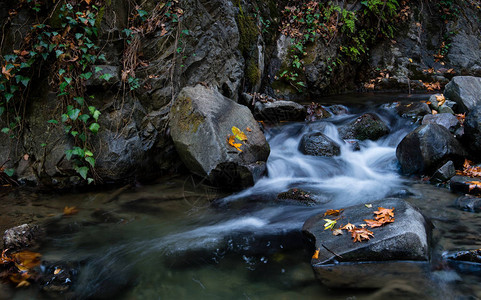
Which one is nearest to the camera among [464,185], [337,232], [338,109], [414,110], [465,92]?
[337,232]

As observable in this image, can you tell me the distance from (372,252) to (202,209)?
2.43m

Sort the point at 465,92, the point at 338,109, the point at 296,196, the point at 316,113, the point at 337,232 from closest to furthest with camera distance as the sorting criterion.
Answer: the point at 337,232 → the point at 296,196 → the point at 465,92 → the point at 316,113 → the point at 338,109

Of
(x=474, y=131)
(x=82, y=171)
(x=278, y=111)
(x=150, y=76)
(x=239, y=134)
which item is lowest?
(x=82, y=171)

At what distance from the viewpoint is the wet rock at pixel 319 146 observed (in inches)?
257

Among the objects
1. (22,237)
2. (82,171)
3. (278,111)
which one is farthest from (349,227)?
(278,111)

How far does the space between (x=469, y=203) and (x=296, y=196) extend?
7.25 ft

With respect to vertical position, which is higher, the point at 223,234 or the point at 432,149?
the point at 432,149

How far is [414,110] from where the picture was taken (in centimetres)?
760

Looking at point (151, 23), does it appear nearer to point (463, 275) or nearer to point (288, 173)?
point (288, 173)

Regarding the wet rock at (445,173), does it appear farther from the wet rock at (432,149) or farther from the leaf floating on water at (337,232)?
the leaf floating on water at (337,232)

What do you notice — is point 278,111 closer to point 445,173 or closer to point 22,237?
point 445,173

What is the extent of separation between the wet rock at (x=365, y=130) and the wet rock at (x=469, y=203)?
2.87 meters

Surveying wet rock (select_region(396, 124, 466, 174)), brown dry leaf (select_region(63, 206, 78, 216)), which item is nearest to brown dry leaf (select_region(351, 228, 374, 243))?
wet rock (select_region(396, 124, 466, 174))

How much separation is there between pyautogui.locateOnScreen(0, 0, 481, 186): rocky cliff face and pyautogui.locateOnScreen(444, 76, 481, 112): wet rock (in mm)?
3564
